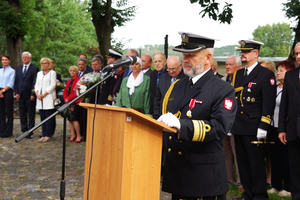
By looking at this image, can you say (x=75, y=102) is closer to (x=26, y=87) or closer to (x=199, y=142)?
(x=26, y=87)

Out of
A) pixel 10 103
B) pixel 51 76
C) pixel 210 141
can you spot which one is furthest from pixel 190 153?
pixel 10 103

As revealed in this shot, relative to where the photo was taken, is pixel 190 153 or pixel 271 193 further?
pixel 271 193

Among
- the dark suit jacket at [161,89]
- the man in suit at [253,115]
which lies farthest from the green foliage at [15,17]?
the man in suit at [253,115]

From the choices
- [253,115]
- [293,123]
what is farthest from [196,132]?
[253,115]

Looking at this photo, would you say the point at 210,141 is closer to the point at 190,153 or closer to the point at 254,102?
the point at 190,153

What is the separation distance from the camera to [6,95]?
11492 millimetres

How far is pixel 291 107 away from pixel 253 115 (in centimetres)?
74

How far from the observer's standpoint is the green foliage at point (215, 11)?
867 centimetres

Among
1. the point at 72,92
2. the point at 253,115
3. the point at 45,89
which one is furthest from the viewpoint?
the point at 45,89

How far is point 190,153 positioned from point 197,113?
0.33 metres

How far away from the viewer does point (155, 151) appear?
3.01 meters

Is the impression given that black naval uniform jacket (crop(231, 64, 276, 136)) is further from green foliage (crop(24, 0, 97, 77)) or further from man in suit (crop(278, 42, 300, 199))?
green foliage (crop(24, 0, 97, 77))

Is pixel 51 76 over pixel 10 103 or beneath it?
over

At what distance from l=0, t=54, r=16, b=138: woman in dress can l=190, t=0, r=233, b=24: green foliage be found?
5967 millimetres
